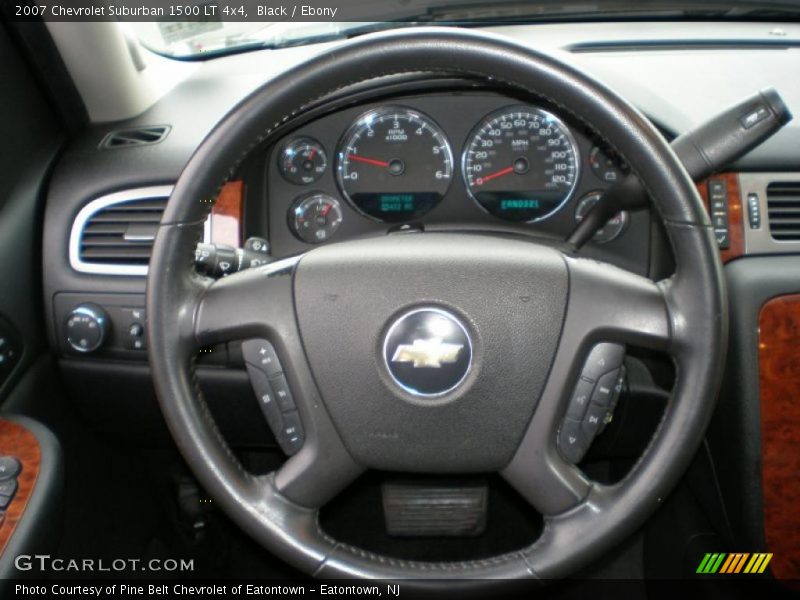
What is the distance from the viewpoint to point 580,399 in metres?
1.20

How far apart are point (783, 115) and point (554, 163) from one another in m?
0.59

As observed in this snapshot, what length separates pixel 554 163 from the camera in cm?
172

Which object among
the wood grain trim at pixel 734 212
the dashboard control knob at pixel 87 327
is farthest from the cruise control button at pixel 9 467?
the wood grain trim at pixel 734 212

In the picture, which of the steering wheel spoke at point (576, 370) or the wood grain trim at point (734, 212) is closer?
the steering wheel spoke at point (576, 370)

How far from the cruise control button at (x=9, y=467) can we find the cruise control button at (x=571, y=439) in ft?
3.07

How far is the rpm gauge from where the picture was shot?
1736mm

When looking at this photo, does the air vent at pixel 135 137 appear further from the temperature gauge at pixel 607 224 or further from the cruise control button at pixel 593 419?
the cruise control button at pixel 593 419

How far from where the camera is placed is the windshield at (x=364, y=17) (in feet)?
6.48

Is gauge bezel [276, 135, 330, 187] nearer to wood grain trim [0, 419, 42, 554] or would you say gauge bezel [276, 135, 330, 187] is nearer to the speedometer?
the speedometer

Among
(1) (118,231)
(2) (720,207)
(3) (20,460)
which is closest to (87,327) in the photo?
(1) (118,231)

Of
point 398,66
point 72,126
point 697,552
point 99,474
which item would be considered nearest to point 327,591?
point 99,474

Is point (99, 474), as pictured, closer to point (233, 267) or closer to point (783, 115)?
point (233, 267)

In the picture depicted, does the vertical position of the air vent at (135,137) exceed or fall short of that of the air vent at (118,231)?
it exceeds it

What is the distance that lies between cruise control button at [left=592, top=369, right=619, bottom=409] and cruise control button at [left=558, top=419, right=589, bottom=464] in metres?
0.04
